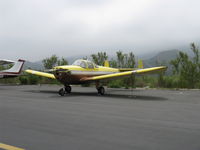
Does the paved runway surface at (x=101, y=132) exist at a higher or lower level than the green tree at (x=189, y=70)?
lower

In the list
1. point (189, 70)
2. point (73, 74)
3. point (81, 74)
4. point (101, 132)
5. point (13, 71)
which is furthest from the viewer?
point (13, 71)

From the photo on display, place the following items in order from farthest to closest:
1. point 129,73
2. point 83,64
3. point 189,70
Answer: point 189,70 < point 83,64 < point 129,73

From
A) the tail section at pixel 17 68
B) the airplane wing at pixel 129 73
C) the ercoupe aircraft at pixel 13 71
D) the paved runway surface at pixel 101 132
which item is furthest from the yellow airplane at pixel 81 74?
the tail section at pixel 17 68

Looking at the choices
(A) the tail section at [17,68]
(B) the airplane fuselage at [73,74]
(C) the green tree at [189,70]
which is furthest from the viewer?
(A) the tail section at [17,68]

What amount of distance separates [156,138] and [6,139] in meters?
2.97

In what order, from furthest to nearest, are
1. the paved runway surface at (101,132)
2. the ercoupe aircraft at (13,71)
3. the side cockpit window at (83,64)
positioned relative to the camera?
the ercoupe aircraft at (13,71), the side cockpit window at (83,64), the paved runway surface at (101,132)

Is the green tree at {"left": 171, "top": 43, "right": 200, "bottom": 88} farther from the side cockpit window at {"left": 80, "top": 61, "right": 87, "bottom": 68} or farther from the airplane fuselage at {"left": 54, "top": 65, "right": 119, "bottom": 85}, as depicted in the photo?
the side cockpit window at {"left": 80, "top": 61, "right": 87, "bottom": 68}

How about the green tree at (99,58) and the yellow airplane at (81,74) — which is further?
the green tree at (99,58)

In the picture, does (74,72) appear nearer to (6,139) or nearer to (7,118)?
(7,118)

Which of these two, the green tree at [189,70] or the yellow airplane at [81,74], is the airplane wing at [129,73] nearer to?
the yellow airplane at [81,74]

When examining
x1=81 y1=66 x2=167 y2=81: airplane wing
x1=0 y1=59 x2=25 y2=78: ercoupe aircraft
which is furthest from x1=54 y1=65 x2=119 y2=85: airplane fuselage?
x1=0 y1=59 x2=25 y2=78: ercoupe aircraft

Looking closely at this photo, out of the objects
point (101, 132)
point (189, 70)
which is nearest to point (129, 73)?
point (101, 132)

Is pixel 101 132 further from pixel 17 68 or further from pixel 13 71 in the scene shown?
pixel 17 68

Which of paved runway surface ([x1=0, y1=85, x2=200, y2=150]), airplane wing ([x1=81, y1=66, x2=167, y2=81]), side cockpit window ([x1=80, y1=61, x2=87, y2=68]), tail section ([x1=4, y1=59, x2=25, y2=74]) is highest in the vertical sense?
tail section ([x1=4, y1=59, x2=25, y2=74])
